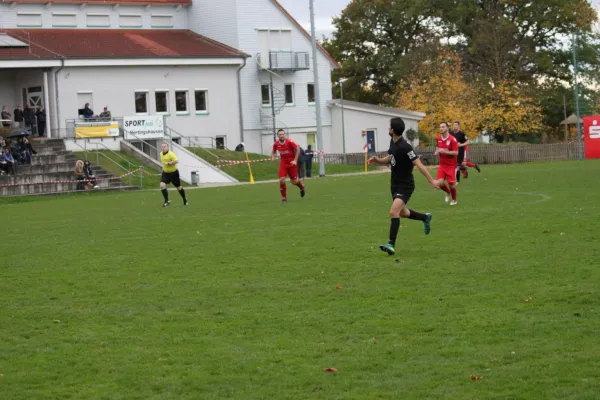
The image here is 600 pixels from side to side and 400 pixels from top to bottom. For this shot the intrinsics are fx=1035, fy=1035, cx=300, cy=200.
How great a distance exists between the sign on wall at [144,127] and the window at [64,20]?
11.0 metres

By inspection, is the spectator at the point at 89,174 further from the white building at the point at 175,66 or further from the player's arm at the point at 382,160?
the player's arm at the point at 382,160

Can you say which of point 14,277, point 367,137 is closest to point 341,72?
point 367,137

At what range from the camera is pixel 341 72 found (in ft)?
284

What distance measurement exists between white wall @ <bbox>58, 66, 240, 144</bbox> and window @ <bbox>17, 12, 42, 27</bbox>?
596cm

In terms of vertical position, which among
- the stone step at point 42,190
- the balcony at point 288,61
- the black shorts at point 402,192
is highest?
the balcony at point 288,61

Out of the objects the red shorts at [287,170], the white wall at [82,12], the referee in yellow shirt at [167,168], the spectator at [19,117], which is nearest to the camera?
the red shorts at [287,170]

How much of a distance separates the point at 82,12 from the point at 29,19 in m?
3.26

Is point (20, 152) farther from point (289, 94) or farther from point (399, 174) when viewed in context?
Answer: point (399, 174)

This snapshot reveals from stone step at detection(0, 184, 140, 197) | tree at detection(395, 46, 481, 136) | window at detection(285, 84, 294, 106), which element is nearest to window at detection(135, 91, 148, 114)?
window at detection(285, 84, 294, 106)

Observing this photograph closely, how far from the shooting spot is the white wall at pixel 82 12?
2253 inches

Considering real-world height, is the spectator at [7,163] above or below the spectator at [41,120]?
below

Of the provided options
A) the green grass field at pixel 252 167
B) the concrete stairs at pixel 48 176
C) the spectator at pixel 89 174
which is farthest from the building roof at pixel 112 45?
the spectator at pixel 89 174

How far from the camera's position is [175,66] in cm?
5781

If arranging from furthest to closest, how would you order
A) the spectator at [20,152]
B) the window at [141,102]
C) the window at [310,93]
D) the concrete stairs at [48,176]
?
the window at [310,93], the window at [141,102], the spectator at [20,152], the concrete stairs at [48,176]
